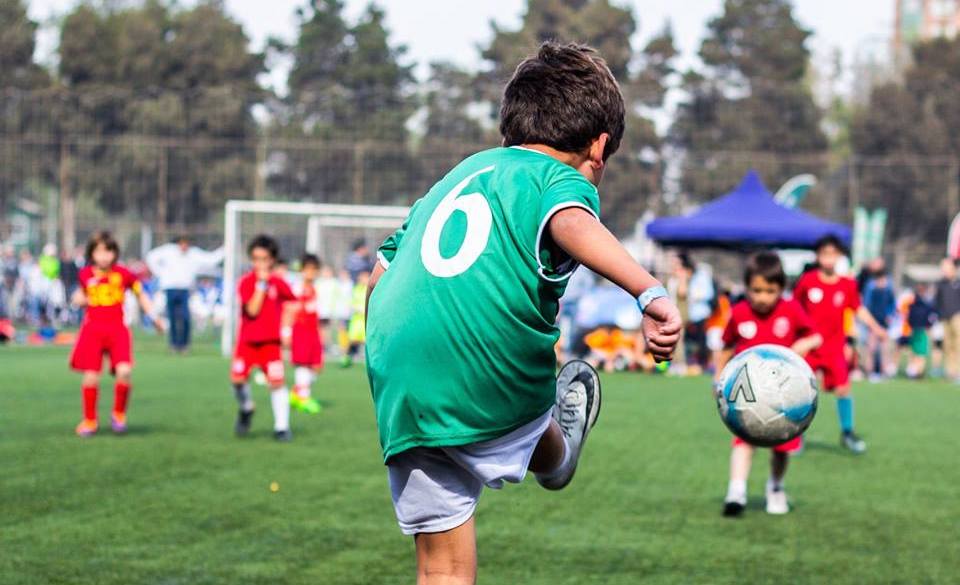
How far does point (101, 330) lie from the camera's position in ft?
35.3

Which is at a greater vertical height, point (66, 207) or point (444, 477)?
point (66, 207)

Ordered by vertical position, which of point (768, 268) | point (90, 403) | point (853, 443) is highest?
point (768, 268)

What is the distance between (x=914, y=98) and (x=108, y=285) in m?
30.4

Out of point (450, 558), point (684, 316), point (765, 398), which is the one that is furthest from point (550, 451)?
point (684, 316)

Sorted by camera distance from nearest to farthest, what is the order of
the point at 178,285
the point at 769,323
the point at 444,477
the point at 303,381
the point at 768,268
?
the point at 444,477 → the point at 768,268 → the point at 769,323 → the point at 303,381 → the point at 178,285

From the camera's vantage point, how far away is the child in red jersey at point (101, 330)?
10672 millimetres

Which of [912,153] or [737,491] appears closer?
[737,491]

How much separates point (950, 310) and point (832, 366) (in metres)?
11.9

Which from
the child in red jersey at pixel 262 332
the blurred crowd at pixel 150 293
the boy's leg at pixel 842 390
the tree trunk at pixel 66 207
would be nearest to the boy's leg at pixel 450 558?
the child in red jersey at pixel 262 332

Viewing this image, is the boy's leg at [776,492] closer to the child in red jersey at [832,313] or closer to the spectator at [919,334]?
the child in red jersey at [832,313]

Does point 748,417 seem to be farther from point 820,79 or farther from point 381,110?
point 820,79

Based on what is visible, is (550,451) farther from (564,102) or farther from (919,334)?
(919,334)

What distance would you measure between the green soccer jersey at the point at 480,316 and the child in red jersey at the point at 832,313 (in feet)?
24.4

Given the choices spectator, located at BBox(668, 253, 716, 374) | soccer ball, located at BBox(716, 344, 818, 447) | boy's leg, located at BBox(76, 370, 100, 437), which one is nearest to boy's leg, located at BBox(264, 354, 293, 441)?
boy's leg, located at BBox(76, 370, 100, 437)
